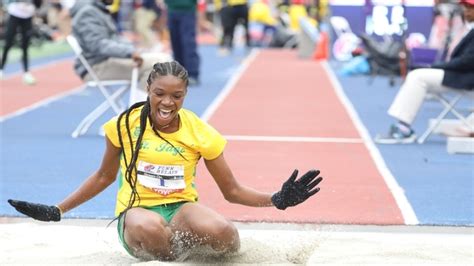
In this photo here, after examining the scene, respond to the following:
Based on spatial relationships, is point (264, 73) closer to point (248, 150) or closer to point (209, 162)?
point (248, 150)

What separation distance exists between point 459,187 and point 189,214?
11.6ft

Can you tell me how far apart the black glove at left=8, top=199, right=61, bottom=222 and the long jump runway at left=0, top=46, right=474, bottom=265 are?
13.1 inches

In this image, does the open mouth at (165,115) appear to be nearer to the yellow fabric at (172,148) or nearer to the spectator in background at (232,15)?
the yellow fabric at (172,148)

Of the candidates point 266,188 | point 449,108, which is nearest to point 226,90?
point 449,108

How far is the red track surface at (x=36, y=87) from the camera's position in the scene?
14.8 metres

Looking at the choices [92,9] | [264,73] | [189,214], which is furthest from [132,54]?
[264,73]

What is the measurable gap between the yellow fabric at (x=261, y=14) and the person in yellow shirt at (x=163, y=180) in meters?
26.4

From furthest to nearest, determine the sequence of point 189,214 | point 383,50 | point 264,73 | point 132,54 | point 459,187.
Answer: point 264,73 → point 383,50 → point 132,54 → point 459,187 → point 189,214

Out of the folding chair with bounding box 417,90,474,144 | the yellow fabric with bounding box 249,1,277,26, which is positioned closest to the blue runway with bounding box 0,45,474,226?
the folding chair with bounding box 417,90,474,144

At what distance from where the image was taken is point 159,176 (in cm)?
575

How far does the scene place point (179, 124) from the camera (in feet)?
19.2

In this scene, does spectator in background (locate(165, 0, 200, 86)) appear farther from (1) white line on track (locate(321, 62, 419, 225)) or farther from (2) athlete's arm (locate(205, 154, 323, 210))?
(2) athlete's arm (locate(205, 154, 323, 210))

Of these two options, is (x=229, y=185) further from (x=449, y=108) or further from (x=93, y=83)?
(x=93, y=83)

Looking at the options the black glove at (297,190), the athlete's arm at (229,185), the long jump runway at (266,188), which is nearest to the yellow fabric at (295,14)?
the long jump runway at (266,188)
